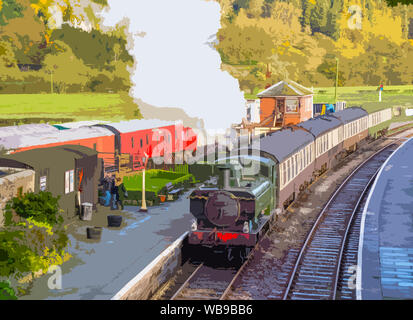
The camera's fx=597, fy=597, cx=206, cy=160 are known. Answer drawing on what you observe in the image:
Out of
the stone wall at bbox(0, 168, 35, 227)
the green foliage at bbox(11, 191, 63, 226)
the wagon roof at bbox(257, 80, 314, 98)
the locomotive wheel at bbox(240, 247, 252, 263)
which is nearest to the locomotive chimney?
the locomotive wheel at bbox(240, 247, 252, 263)

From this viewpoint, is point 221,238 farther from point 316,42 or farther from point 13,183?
point 316,42

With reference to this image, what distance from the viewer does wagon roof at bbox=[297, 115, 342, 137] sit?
32.1 metres

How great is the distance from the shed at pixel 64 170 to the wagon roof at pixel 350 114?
23.1m

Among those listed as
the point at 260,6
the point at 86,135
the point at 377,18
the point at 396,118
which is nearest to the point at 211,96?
the point at 86,135

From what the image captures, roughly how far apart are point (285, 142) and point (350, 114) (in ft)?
77.3

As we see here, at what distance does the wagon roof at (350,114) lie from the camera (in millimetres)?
43325

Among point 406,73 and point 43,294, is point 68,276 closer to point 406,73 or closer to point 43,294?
point 43,294

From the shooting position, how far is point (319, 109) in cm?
7444

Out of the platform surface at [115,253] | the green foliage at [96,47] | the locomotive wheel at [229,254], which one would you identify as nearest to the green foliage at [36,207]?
the platform surface at [115,253]

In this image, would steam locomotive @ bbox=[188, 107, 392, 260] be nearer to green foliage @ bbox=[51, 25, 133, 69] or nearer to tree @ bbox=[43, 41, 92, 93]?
green foliage @ bbox=[51, 25, 133, 69]

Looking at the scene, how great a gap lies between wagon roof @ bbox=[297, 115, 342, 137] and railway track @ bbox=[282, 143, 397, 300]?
334 cm

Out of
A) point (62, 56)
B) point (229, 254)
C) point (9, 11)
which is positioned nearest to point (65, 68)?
point (62, 56)

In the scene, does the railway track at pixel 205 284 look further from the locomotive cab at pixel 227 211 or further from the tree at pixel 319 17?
the tree at pixel 319 17

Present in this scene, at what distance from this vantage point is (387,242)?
20453 millimetres
